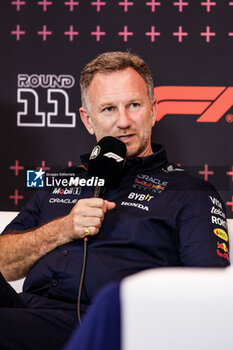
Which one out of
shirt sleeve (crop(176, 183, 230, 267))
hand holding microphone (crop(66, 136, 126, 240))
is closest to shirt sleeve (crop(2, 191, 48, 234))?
hand holding microphone (crop(66, 136, 126, 240))

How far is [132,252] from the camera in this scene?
1.68 m

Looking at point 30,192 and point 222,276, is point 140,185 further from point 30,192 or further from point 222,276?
point 222,276

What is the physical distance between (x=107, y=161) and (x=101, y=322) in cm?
103

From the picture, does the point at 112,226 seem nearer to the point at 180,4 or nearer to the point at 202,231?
the point at 202,231

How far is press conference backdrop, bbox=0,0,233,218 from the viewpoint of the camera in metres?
2.57

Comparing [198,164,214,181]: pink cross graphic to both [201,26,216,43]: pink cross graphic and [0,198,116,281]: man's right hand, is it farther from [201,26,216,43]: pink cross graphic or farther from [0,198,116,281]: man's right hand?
[0,198,116,281]: man's right hand

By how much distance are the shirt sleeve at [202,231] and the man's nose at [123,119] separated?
1.26ft

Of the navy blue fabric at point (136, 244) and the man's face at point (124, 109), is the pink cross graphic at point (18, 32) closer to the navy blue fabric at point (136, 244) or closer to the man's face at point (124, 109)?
the man's face at point (124, 109)

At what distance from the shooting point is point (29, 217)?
2.02m

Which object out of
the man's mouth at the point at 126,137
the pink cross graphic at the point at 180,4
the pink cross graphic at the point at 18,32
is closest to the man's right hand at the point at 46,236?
the man's mouth at the point at 126,137

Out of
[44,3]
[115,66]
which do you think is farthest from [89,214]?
[44,3]

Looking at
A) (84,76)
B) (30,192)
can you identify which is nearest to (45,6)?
(84,76)

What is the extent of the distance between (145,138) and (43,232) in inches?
20.8

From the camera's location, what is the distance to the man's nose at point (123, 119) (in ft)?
6.39
